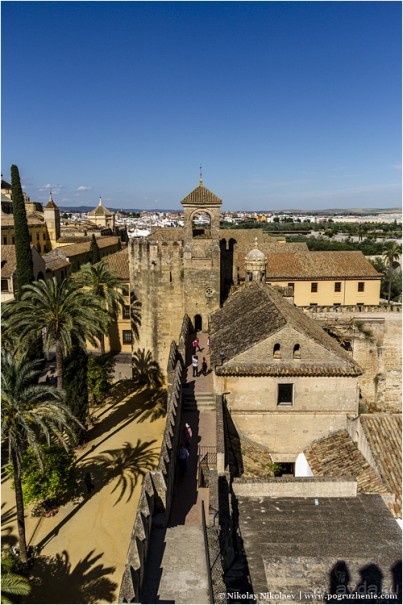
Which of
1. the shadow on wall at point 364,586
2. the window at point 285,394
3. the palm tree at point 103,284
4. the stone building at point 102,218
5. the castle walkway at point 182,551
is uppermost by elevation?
the stone building at point 102,218

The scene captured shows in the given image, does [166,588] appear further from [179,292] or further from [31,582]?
[179,292]

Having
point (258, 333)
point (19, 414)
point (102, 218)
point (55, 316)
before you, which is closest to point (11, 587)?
point (19, 414)

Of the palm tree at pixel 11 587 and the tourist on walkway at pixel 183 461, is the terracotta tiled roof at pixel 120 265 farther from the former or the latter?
the palm tree at pixel 11 587

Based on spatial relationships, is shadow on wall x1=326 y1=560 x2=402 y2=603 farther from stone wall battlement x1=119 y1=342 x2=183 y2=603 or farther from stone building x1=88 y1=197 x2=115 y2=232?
stone building x1=88 y1=197 x2=115 y2=232

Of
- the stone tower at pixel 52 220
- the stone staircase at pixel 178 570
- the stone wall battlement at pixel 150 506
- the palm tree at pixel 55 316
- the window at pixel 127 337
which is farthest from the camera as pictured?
the stone tower at pixel 52 220

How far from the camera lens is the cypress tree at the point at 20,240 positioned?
3303cm

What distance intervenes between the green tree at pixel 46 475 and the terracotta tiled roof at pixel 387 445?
1223 cm

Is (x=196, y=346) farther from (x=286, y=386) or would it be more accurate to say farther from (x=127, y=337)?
(x=127, y=337)

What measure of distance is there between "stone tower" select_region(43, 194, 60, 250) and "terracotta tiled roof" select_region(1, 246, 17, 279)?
21998mm

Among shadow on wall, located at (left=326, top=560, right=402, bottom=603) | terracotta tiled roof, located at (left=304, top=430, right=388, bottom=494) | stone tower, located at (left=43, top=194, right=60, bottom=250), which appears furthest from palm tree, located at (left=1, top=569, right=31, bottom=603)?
stone tower, located at (left=43, top=194, right=60, bottom=250)

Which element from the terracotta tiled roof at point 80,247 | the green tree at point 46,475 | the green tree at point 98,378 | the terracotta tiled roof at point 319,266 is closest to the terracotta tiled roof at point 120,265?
the green tree at point 98,378

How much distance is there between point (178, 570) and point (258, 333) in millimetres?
10477

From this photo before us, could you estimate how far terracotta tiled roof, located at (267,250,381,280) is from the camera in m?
40.6

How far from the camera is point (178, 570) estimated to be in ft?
33.2
